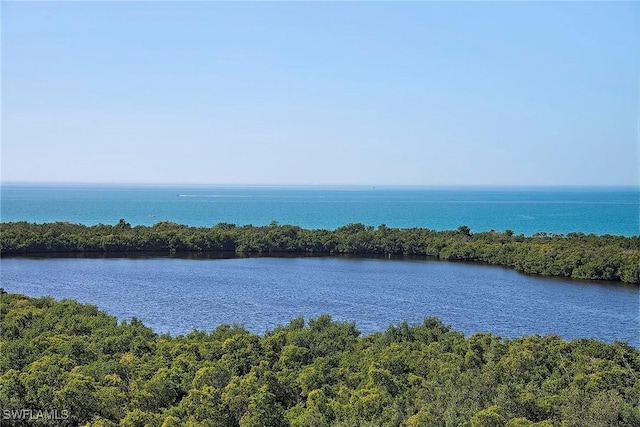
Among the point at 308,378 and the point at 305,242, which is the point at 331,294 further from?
the point at 305,242

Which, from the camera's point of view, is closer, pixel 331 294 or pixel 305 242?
pixel 331 294

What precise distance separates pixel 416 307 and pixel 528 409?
17.0 m

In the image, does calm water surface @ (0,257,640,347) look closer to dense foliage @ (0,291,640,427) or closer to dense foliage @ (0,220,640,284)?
dense foliage @ (0,220,640,284)

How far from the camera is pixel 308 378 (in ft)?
46.4

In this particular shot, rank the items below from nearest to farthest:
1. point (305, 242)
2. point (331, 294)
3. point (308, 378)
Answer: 1. point (308, 378)
2. point (331, 294)
3. point (305, 242)

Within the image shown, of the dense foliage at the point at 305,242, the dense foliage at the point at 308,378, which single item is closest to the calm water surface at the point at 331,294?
the dense foliage at the point at 305,242

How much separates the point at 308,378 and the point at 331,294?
58.2 ft

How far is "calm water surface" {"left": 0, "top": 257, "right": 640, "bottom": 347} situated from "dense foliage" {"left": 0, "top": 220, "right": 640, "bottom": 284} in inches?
117

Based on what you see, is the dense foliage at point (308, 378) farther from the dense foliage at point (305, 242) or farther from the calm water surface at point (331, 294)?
the dense foliage at point (305, 242)

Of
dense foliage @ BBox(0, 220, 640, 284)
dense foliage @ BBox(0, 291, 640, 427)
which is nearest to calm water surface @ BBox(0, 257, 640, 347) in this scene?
dense foliage @ BBox(0, 220, 640, 284)

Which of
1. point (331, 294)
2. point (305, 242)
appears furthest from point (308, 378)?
A: point (305, 242)

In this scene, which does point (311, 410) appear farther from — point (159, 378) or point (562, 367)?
point (562, 367)

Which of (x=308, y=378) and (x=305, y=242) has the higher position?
(x=305, y=242)

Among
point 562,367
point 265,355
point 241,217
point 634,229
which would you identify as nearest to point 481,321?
point 562,367
